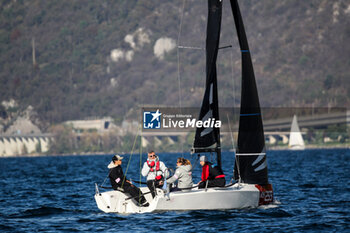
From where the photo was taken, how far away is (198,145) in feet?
77.7

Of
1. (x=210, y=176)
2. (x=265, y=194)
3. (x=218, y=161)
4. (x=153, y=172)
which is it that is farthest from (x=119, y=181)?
(x=265, y=194)

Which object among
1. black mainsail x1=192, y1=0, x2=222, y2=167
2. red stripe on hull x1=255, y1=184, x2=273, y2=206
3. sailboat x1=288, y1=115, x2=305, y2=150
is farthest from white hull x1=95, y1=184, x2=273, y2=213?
sailboat x1=288, y1=115, x2=305, y2=150

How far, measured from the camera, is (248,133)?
2480cm

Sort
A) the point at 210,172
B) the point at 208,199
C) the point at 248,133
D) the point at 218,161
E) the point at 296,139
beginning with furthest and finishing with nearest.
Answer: the point at 296,139, the point at 248,133, the point at 218,161, the point at 210,172, the point at 208,199

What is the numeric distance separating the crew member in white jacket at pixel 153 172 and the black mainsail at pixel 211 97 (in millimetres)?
1470

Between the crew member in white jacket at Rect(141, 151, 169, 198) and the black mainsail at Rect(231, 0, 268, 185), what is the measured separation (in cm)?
313

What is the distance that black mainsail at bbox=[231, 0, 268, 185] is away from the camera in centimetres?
2452

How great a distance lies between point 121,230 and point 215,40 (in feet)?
25.7

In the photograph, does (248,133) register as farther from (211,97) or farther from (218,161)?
(211,97)

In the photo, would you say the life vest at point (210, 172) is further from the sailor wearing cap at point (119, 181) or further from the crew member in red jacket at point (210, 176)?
the sailor wearing cap at point (119, 181)

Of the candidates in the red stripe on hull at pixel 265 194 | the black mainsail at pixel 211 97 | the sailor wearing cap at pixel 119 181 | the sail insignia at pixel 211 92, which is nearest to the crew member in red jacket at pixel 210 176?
the black mainsail at pixel 211 97

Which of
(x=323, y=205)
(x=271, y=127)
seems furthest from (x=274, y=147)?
(x=323, y=205)

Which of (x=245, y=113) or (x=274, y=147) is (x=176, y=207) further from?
(x=274, y=147)

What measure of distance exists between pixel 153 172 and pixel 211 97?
3506 millimetres
